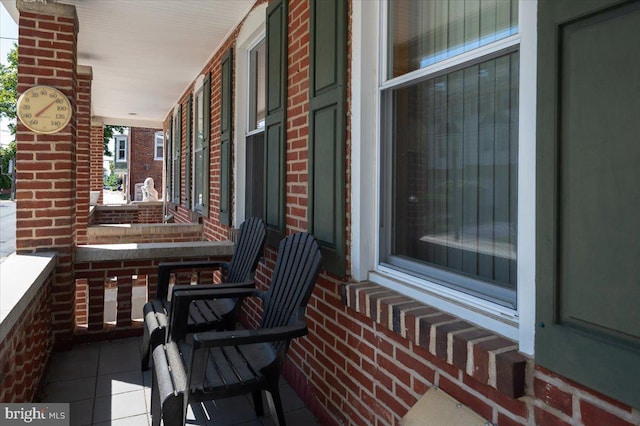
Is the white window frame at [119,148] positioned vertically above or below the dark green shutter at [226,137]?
above

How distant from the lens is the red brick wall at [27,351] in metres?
1.95

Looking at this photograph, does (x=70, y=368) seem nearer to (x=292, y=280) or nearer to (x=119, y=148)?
(x=292, y=280)

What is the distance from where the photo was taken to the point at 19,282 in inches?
90.4

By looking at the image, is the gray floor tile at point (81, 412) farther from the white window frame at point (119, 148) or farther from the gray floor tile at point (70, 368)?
the white window frame at point (119, 148)

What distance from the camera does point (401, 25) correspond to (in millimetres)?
2039

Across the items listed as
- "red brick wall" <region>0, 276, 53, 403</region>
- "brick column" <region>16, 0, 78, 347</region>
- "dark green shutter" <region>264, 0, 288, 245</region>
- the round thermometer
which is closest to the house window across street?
"brick column" <region>16, 0, 78, 347</region>

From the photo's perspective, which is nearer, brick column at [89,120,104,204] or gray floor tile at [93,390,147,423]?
gray floor tile at [93,390,147,423]

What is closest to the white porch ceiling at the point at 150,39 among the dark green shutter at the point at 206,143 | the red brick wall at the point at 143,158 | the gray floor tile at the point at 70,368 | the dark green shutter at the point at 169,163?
the dark green shutter at the point at 206,143

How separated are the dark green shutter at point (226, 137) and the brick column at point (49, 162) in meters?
1.41

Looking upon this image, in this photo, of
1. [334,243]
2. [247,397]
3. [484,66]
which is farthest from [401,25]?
[247,397]

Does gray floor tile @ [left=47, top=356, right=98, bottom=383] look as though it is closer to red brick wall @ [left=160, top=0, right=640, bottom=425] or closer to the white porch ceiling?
red brick wall @ [left=160, top=0, right=640, bottom=425]

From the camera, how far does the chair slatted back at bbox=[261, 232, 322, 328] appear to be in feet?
7.11

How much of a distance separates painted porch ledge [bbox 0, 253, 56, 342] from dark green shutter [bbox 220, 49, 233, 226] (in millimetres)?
1669

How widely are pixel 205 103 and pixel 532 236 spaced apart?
5012 millimetres
